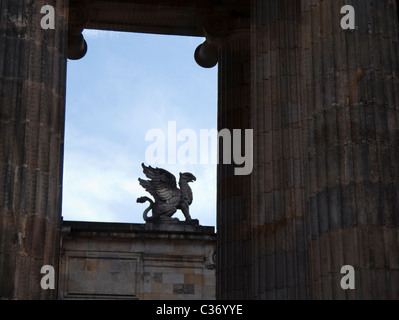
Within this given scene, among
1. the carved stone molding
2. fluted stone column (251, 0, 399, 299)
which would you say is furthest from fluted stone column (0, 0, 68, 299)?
the carved stone molding

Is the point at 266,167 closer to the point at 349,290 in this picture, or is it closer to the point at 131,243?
the point at 349,290

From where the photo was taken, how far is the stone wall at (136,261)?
7256 centimetres

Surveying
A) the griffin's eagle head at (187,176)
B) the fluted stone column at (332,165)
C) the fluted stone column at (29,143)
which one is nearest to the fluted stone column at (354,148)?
the fluted stone column at (332,165)

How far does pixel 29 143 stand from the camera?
3628 cm

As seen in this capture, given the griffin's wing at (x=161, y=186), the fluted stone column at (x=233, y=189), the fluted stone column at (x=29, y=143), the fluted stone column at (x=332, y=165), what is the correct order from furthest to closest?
1. the griffin's wing at (x=161, y=186)
2. the fluted stone column at (x=233, y=189)
3. the fluted stone column at (x=29, y=143)
4. the fluted stone column at (x=332, y=165)

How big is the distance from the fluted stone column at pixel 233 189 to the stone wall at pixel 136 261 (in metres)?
23.0

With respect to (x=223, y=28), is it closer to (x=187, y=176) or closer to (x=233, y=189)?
(x=233, y=189)

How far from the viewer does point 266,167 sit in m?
42.7

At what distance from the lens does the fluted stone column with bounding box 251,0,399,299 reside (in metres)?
34.5

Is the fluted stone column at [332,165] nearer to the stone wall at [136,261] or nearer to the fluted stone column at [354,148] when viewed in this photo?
the fluted stone column at [354,148]

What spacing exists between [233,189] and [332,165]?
14.3m

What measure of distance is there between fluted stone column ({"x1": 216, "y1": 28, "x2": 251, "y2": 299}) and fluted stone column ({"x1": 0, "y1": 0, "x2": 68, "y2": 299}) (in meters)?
12.7

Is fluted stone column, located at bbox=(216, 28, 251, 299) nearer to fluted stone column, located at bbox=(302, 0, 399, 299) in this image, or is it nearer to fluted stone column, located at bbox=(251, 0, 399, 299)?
fluted stone column, located at bbox=(251, 0, 399, 299)

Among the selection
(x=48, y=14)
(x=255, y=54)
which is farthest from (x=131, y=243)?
(x=48, y=14)
